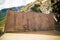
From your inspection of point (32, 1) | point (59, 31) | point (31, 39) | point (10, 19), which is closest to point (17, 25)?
point (10, 19)

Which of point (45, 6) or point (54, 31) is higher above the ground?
point (45, 6)

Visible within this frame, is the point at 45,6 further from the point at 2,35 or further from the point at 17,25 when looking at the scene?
the point at 2,35

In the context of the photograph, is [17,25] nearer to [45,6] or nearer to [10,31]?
[10,31]

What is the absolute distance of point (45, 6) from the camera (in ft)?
4.55

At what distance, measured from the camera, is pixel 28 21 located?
1.33 m

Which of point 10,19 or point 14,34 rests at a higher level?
point 10,19

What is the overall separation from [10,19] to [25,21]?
150mm

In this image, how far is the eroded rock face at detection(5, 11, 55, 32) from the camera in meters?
1.28

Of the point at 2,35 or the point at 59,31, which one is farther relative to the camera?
the point at 59,31

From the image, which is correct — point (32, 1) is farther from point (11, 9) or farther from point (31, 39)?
point (31, 39)

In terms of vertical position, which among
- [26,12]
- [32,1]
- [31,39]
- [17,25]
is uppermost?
[32,1]

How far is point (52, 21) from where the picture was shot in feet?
4.55

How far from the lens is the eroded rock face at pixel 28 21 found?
1275mm

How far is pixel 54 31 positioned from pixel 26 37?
0.97 feet
